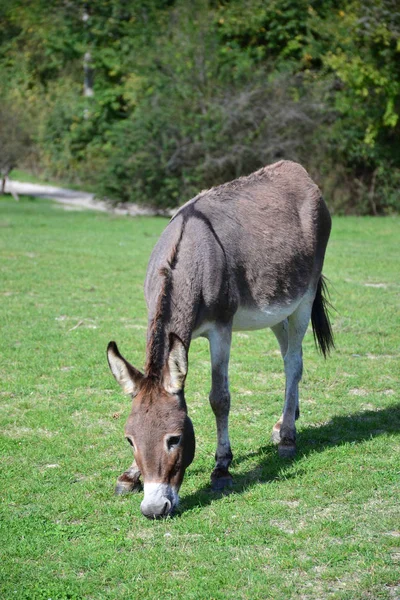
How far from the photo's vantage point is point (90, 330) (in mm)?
10484

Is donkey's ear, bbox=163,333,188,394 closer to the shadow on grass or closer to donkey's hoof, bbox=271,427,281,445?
the shadow on grass

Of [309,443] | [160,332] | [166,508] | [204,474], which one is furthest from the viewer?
[309,443]

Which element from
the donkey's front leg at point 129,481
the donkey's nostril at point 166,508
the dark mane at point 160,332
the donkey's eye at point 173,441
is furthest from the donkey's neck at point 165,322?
the donkey's front leg at point 129,481

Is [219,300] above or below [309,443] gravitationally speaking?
above

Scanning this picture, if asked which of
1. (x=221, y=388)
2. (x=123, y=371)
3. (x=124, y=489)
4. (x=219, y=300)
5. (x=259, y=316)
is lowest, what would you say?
(x=124, y=489)

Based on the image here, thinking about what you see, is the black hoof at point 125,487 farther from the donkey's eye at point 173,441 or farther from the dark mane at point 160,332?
the dark mane at point 160,332

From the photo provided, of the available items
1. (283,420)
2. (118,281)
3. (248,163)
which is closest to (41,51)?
(248,163)

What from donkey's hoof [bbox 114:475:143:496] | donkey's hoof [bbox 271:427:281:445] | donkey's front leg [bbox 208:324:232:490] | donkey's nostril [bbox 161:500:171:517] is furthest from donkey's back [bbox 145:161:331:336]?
donkey's nostril [bbox 161:500:171:517]

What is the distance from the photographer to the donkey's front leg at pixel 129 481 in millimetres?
5492

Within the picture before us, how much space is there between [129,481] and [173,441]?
2.74 feet

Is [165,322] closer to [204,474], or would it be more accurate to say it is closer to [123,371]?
[123,371]

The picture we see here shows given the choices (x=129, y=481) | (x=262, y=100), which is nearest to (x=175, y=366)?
(x=129, y=481)

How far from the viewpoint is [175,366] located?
4875mm

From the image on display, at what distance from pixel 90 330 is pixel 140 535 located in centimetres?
586
